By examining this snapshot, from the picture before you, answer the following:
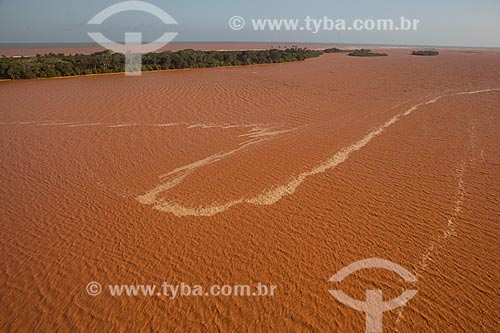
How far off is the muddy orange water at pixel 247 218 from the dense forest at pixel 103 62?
1404cm

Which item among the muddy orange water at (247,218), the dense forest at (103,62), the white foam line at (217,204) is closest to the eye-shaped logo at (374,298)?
the muddy orange water at (247,218)

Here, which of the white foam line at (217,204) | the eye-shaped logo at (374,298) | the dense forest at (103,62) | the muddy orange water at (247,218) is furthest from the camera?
the dense forest at (103,62)

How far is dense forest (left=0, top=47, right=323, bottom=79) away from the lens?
23422 mm

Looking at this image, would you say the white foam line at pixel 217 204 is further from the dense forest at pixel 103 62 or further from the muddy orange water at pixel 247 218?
the dense forest at pixel 103 62

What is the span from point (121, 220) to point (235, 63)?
34.2 m

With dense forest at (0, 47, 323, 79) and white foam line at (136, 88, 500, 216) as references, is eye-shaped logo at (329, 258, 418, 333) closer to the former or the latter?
white foam line at (136, 88, 500, 216)

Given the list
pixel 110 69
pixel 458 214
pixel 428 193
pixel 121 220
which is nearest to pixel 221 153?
pixel 121 220

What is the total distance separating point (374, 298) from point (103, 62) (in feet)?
102

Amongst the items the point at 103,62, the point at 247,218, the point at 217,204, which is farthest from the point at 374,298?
the point at 103,62

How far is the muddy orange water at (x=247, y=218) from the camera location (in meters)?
4.38

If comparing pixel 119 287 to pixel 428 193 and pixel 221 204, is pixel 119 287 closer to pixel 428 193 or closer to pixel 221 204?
pixel 221 204

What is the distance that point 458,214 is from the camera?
6.43 meters

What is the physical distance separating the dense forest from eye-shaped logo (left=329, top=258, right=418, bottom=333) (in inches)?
1137

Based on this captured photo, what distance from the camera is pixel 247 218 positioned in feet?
21.1
